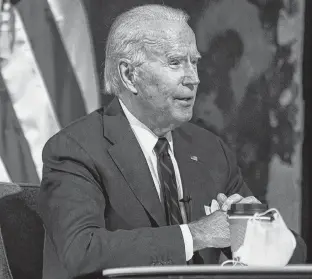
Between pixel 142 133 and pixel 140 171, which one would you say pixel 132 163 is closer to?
pixel 140 171

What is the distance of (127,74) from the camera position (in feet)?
10.3

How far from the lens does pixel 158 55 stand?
303 centimetres

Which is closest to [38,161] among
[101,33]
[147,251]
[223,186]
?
[101,33]

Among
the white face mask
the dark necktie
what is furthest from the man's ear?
the white face mask

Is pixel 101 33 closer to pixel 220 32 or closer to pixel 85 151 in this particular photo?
pixel 220 32

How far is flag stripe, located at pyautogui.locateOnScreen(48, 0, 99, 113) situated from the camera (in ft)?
11.8

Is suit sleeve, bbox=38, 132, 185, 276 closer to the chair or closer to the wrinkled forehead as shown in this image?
the chair

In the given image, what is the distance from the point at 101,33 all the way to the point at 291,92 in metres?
0.98

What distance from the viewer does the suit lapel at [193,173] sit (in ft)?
9.86

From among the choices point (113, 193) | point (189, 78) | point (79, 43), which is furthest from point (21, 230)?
point (79, 43)

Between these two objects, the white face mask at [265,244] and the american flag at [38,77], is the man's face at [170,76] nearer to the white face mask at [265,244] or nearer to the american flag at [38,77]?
the american flag at [38,77]

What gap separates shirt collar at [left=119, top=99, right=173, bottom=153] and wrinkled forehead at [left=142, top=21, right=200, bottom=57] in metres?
0.28

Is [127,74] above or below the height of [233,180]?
above

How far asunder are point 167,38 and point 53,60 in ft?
2.47
